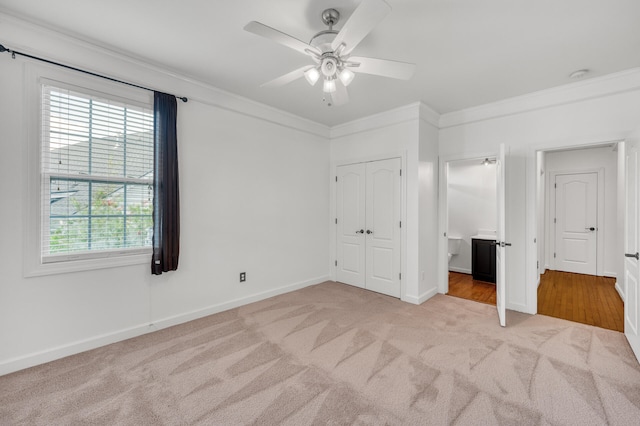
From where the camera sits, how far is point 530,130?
137 inches

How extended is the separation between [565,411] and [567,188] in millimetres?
5297

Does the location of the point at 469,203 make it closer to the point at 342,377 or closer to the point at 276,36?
the point at 342,377

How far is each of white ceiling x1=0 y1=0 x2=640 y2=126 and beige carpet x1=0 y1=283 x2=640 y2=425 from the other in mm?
2588

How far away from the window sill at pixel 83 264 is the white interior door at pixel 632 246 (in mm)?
4384

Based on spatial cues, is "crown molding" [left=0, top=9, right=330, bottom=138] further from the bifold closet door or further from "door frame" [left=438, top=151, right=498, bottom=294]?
"door frame" [left=438, top=151, right=498, bottom=294]

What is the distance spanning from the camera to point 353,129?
453 centimetres

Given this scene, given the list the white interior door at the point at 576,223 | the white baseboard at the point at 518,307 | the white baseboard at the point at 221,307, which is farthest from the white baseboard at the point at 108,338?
the white interior door at the point at 576,223

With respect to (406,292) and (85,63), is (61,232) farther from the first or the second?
(406,292)

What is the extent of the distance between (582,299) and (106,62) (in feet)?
20.6

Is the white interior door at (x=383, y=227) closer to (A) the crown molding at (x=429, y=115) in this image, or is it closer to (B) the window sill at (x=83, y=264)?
(A) the crown molding at (x=429, y=115)

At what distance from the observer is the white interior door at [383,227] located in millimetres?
4070

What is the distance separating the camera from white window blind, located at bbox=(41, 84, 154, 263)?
237cm

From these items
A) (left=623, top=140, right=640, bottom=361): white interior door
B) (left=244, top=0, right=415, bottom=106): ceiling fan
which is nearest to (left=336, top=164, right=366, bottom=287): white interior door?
(left=244, top=0, right=415, bottom=106): ceiling fan

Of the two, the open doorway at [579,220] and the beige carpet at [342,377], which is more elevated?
the open doorway at [579,220]
